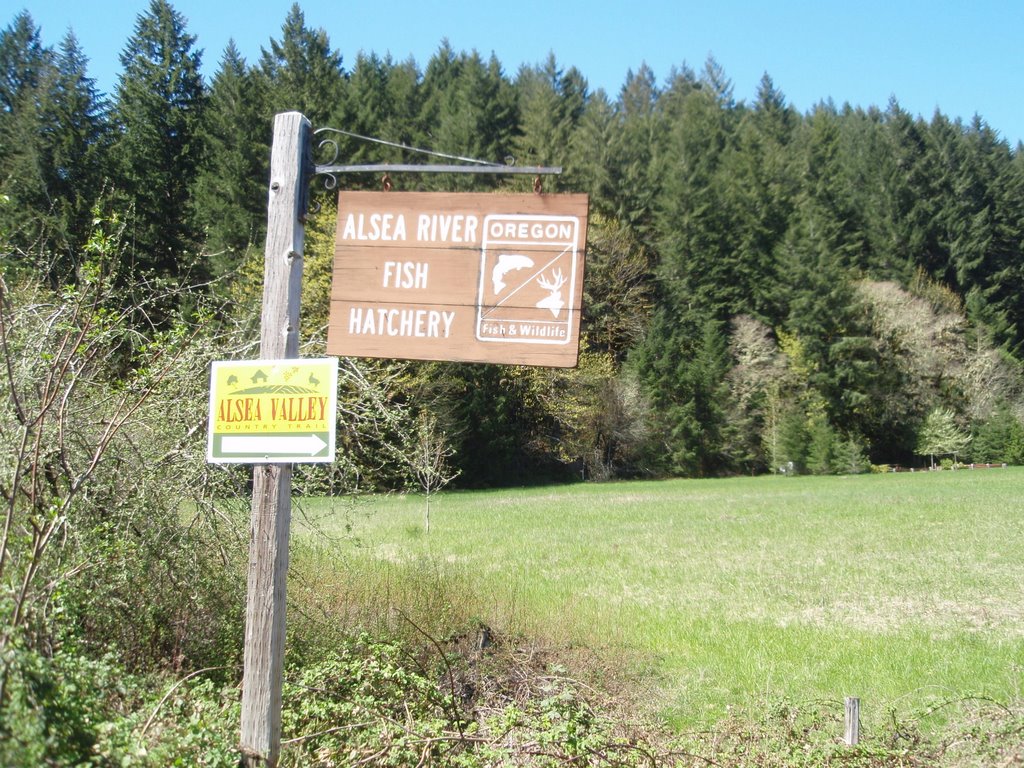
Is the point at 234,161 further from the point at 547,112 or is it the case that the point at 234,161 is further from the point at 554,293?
the point at 554,293

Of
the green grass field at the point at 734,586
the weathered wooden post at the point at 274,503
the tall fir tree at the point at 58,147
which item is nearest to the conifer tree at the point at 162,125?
the tall fir tree at the point at 58,147

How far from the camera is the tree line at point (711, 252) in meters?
38.0

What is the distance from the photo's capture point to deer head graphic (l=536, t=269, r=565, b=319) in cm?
363

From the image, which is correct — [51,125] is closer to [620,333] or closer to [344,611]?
[344,611]

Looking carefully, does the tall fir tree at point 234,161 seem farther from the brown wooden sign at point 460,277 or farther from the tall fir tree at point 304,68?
the brown wooden sign at point 460,277

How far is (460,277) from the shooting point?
3.77 meters

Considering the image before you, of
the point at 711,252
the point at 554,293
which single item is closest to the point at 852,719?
the point at 554,293

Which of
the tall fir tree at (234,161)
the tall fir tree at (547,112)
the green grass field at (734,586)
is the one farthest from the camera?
the tall fir tree at (547,112)

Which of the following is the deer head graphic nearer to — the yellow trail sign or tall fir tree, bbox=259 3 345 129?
the yellow trail sign

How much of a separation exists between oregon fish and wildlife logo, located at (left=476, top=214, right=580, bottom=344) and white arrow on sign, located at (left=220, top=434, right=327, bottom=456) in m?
0.81

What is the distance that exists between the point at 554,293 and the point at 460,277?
0.42 metres

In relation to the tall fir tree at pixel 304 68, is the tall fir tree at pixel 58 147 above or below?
below

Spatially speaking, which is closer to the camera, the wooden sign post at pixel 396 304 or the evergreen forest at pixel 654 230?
the wooden sign post at pixel 396 304

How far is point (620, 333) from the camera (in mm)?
50031
